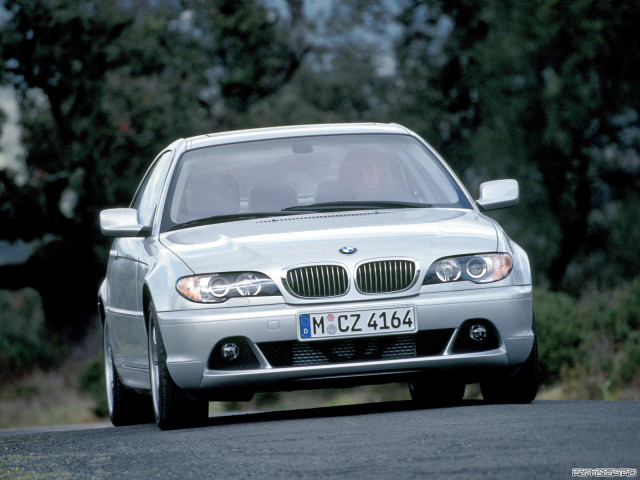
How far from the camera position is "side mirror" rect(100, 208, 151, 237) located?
8.07m

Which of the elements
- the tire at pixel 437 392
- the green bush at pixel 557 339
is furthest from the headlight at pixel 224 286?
the green bush at pixel 557 339

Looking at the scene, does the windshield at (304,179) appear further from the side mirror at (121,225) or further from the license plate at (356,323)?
the license plate at (356,323)

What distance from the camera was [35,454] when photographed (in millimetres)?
6773

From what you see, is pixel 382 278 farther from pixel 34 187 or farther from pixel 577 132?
pixel 577 132

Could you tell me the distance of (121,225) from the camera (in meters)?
8.11

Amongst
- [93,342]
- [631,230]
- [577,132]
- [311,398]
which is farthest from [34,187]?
[631,230]

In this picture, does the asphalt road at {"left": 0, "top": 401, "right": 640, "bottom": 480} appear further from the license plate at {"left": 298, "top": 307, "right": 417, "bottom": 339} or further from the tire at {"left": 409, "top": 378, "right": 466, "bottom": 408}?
the tire at {"left": 409, "top": 378, "right": 466, "bottom": 408}

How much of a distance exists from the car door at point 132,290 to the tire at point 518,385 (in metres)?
1.90

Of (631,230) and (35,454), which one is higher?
(35,454)

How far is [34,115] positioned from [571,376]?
16.1 meters

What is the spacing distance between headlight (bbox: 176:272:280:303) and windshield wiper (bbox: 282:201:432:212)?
0.93 metres

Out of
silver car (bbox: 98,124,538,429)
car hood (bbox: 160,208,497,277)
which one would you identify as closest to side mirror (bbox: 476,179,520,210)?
silver car (bbox: 98,124,538,429)

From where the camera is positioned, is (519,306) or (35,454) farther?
(519,306)

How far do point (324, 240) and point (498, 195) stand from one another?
4.95 ft
